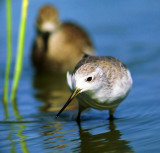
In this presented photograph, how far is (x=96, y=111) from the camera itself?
6109 millimetres

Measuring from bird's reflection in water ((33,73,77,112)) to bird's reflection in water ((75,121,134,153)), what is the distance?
1498mm

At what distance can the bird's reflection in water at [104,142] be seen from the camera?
4.48 m

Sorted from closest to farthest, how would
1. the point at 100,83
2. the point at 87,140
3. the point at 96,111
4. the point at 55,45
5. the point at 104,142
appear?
the point at 104,142, the point at 87,140, the point at 100,83, the point at 96,111, the point at 55,45

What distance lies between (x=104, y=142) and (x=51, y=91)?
130 inches

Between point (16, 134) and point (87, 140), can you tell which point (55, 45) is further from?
point (87, 140)

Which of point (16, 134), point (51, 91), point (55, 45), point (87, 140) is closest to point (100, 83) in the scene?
point (87, 140)

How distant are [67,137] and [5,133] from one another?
777 mm

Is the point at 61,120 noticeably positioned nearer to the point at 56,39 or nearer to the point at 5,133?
the point at 5,133

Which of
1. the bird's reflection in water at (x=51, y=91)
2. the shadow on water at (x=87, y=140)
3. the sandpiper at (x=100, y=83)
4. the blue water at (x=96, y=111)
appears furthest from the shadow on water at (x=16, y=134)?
the bird's reflection in water at (x=51, y=91)

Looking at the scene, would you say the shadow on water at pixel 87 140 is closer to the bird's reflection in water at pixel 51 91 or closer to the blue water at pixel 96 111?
the blue water at pixel 96 111

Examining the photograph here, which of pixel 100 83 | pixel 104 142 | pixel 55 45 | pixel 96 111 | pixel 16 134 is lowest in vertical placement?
pixel 104 142

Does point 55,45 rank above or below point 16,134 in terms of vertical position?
above

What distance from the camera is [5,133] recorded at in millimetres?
5133

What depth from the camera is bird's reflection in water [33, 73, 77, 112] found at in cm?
664
